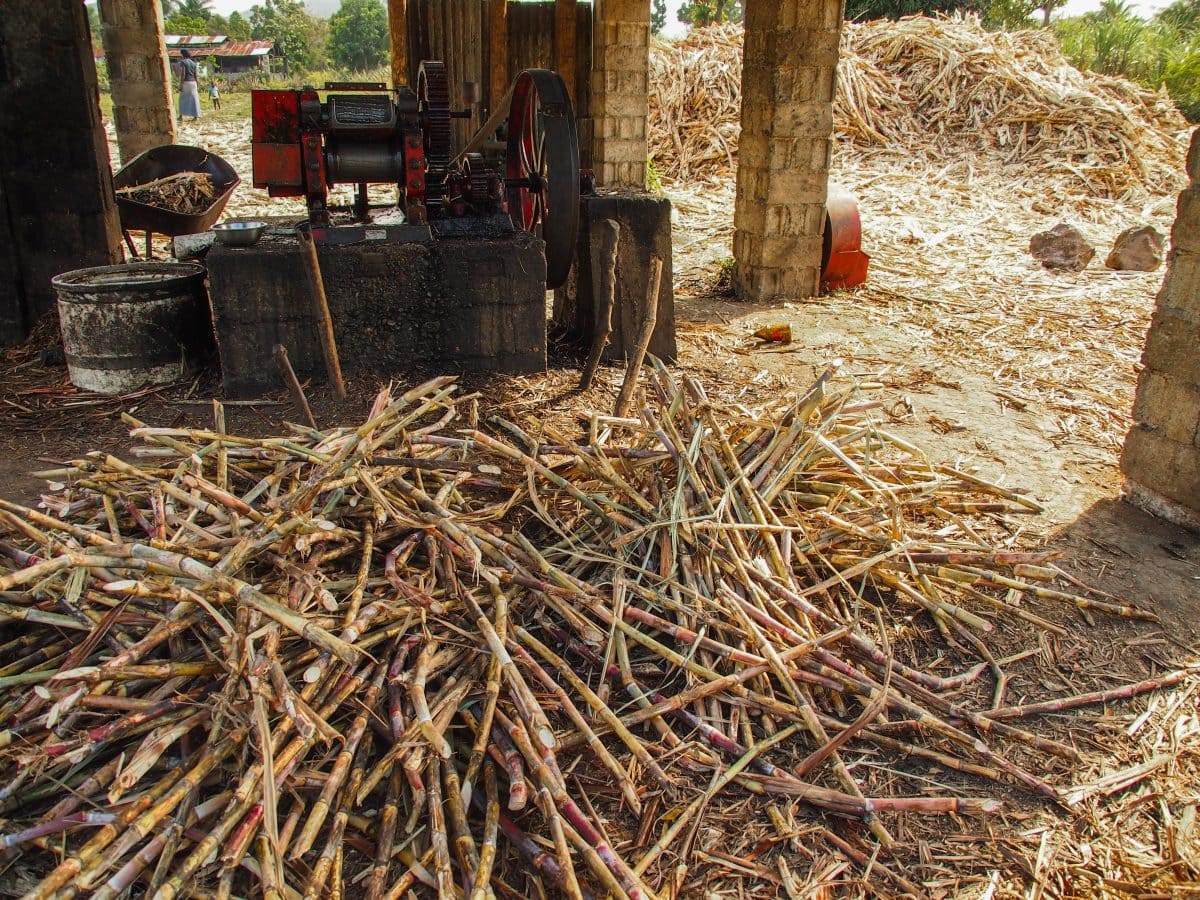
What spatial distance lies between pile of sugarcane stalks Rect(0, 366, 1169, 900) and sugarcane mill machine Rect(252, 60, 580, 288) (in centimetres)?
208

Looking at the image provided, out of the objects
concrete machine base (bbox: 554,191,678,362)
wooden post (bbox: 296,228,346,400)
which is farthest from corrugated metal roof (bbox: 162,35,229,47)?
wooden post (bbox: 296,228,346,400)

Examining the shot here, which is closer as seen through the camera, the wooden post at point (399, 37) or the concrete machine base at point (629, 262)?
the concrete machine base at point (629, 262)

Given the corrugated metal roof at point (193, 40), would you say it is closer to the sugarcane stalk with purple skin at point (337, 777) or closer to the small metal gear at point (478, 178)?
the small metal gear at point (478, 178)

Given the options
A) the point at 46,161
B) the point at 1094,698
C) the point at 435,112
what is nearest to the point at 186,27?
the point at 46,161

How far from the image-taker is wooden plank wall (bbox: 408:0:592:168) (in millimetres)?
9508

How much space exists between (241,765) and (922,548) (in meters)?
2.45

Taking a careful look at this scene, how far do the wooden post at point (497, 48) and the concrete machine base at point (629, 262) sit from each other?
4.56 meters

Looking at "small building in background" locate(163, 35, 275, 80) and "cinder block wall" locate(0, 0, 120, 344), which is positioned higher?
"small building in background" locate(163, 35, 275, 80)

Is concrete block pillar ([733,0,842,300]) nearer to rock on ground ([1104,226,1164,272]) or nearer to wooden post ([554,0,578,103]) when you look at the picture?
wooden post ([554,0,578,103])

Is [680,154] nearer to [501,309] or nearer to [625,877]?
[501,309]

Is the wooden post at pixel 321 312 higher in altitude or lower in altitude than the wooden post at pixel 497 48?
lower

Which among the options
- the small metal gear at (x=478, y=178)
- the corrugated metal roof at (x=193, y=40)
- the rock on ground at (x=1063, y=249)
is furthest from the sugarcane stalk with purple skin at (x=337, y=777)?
the corrugated metal roof at (x=193, y=40)

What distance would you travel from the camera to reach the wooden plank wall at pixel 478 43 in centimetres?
951

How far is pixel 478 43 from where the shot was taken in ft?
31.9
